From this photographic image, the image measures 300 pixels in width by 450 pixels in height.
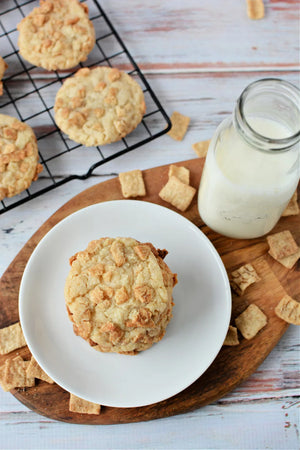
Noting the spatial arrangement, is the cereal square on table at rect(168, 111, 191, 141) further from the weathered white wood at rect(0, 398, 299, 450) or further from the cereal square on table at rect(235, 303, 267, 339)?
the weathered white wood at rect(0, 398, 299, 450)

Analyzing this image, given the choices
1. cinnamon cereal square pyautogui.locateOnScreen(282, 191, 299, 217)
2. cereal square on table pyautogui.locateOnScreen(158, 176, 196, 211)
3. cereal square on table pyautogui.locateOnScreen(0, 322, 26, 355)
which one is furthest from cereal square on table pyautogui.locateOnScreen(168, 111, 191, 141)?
cereal square on table pyautogui.locateOnScreen(0, 322, 26, 355)

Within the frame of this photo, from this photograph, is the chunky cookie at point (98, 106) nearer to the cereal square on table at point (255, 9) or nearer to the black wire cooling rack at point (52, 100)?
the black wire cooling rack at point (52, 100)

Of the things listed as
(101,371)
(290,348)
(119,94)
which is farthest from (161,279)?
(119,94)

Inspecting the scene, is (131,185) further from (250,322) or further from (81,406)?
(81,406)

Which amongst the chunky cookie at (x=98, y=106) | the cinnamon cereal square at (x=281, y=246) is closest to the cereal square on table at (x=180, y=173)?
the chunky cookie at (x=98, y=106)

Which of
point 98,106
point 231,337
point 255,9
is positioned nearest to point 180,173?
point 98,106

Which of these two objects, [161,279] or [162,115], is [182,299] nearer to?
[161,279]
